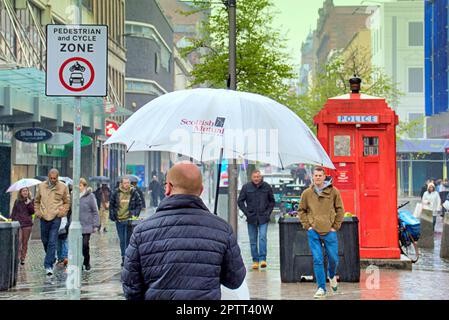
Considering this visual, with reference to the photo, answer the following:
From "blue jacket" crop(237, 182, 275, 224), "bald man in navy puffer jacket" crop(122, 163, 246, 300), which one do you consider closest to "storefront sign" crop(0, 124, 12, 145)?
"blue jacket" crop(237, 182, 275, 224)

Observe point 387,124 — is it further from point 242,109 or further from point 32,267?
point 242,109

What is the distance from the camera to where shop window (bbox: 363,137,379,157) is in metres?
15.1

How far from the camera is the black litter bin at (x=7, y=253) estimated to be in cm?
1246

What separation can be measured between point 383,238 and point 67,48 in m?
8.24

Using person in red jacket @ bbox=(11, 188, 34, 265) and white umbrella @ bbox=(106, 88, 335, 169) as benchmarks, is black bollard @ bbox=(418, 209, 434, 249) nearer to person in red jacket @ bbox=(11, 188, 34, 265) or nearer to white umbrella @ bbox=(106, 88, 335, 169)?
person in red jacket @ bbox=(11, 188, 34, 265)

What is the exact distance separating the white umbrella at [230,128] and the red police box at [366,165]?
24.6ft

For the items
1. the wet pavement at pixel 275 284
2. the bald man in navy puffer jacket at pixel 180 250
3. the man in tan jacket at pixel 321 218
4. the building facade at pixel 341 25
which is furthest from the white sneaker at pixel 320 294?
the building facade at pixel 341 25

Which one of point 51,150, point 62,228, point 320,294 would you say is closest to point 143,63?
point 51,150

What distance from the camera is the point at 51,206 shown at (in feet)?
49.3

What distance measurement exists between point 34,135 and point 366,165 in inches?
603

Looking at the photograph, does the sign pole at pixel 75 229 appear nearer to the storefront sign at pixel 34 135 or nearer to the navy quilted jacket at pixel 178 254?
the navy quilted jacket at pixel 178 254

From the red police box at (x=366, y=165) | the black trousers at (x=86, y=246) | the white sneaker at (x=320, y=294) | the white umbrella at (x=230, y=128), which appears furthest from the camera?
the black trousers at (x=86, y=246)

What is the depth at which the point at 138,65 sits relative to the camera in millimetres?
69812
